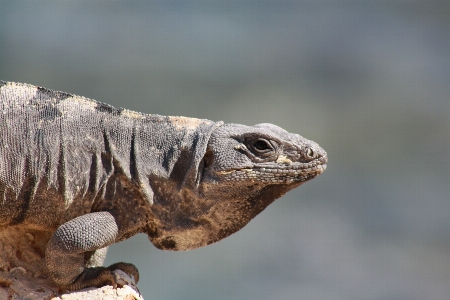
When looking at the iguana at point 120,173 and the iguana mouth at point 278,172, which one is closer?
the iguana at point 120,173

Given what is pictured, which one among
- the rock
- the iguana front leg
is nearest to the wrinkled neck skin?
the iguana front leg

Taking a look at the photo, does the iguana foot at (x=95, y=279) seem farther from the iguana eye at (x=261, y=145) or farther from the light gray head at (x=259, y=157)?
the iguana eye at (x=261, y=145)

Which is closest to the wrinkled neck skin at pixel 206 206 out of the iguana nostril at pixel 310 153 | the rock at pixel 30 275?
the iguana nostril at pixel 310 153

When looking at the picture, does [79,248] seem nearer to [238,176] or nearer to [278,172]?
[238,176]

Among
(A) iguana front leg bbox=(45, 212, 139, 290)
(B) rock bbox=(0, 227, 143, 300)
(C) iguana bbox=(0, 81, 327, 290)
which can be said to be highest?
(C) iguana bbox=(0, 81, 327, 290)

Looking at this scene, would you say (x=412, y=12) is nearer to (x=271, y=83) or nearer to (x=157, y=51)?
(x=271, y=83)

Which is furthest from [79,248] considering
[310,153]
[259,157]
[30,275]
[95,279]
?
[310,153]

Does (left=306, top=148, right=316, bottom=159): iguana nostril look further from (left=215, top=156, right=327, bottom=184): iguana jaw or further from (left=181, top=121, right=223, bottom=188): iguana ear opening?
(left=181, top=121, right=223, bottom=188): iguana ear opening
